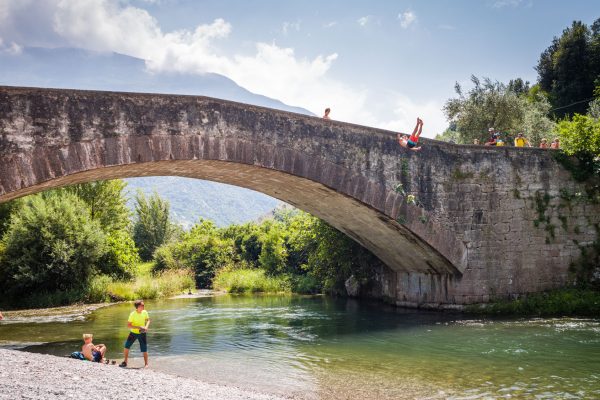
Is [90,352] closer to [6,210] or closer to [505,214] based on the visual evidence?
[505,214]

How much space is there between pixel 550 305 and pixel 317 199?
7829 mm

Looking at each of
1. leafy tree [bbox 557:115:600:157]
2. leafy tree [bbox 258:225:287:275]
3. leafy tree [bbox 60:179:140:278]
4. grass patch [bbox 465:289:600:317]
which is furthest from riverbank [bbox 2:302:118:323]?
leafy tree [bbox 557:115:600:157]

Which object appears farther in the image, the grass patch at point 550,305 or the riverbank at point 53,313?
the riverbank at point 53,313

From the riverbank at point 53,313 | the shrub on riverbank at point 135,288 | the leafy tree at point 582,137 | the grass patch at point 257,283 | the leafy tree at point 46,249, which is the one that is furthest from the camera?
the grass patch at point 257,283

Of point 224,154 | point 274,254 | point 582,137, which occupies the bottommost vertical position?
point 274,254

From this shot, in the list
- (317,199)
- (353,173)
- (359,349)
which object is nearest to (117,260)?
(317,199)

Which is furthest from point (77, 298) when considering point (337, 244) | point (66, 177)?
point (66, 177)

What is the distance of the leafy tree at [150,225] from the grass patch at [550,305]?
34275 millimetres

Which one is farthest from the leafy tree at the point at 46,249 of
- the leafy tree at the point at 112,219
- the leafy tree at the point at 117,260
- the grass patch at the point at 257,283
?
the grass patch at the point at 257,283

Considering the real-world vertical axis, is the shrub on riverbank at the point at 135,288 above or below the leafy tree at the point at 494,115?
below

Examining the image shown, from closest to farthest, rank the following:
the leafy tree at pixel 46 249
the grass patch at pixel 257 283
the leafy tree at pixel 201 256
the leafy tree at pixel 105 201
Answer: the leafy tree at pixel 46 249 → the leafy tree at pixel 105 201 → the grass patch at pixel 257 283 → the leafy tree at pixel 201 256

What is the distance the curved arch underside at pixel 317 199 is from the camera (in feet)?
41.7

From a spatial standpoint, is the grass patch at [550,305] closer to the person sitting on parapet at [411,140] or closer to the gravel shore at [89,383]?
the person sitting on parapet at [411,140]

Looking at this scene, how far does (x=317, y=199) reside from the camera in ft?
53.9
